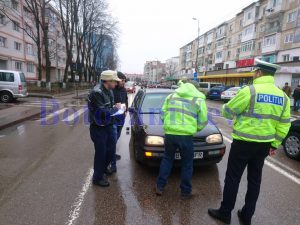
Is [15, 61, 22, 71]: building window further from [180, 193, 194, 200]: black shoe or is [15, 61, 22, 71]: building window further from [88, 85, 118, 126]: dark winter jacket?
[180, 193, 194, 200]: black shoe

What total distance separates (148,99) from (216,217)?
3.52 m

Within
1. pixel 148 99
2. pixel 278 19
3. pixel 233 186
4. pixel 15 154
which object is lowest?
pixel 15 154

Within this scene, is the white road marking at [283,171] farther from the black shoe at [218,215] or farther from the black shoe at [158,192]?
the black shoe at [158,192]

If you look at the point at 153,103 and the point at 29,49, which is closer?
the point at 153,103

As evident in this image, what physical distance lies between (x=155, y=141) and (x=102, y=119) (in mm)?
1027

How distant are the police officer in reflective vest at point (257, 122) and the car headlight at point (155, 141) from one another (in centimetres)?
145

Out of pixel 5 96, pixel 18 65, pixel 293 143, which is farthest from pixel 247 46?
pixel 293 143

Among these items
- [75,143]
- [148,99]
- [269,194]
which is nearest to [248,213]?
[269,194]

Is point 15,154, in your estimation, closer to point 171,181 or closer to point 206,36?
point 171,181

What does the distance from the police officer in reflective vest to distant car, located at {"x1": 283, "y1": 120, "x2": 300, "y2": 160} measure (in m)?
3.33

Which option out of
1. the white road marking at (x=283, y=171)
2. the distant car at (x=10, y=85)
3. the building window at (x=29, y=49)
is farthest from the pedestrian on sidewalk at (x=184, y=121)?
the building window at (x=29, y=49)

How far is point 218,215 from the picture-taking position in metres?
3.25

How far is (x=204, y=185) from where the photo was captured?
4.26m

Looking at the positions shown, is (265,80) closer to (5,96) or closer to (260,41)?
(5,96)
